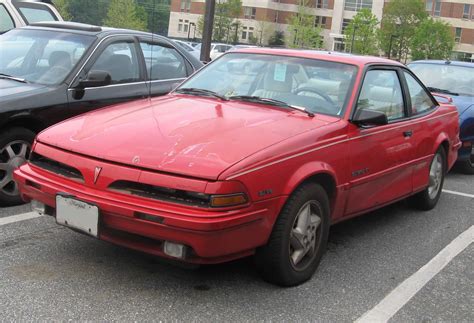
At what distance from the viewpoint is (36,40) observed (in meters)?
5.86

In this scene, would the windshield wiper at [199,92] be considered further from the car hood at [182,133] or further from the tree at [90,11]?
the tree at [90,11]

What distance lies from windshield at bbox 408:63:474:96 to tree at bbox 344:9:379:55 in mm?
63106

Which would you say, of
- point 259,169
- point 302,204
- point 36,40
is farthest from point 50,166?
point 36,40

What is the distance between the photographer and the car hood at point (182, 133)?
3.27 meters

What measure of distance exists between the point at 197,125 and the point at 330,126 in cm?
96

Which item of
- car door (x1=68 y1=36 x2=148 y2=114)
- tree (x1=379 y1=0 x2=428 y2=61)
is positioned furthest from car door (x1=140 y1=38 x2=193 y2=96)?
tree (x1=379 y1=0 x2=428 y2=61)

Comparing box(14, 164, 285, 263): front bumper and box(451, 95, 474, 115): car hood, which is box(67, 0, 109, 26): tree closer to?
box(451, 95, 474, 115): car hood

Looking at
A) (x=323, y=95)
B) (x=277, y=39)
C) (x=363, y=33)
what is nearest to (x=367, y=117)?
(x=323, y=95)

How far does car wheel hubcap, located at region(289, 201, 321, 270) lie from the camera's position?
365 centimetres

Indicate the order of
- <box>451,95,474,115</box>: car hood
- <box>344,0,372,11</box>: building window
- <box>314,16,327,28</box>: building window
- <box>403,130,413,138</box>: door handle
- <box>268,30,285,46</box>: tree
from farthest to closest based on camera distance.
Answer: <box>314,16,327,28</box>: building window < <box>268,30,285,46</box>: tree < <box>344,0,372,11</box>: building window < <box>451,95,474,115</box>: car hood < <box>403,130,413,138</box>: door handle

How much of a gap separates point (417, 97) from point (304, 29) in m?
73.7

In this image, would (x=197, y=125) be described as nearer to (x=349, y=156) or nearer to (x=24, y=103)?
(x=349, y=156)

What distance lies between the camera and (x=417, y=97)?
18.1 feet

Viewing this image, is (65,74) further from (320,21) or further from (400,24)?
(320,21)
